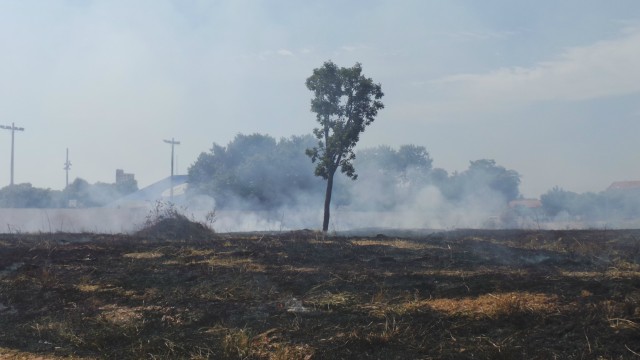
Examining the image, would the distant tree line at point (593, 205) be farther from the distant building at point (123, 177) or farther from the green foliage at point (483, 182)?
the distant building at point (123, 177)

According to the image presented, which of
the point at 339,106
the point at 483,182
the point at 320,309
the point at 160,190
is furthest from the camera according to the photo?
Result: the point at 160,190

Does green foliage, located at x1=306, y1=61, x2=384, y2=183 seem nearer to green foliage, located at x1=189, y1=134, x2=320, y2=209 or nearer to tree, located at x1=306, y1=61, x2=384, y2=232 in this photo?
tree, located at x1=306, y1=61, x2=384, y2=232

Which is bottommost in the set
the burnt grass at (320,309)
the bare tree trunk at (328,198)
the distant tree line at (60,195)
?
the burnt grass at (320,309)

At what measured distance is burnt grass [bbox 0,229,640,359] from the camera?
17.9 ft

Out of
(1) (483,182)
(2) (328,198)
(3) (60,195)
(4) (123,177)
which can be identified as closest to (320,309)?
(2) (328,198)

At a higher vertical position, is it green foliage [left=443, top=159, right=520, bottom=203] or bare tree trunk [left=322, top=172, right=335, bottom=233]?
green foliage [left=443, top=159, right=520, bottom=203]

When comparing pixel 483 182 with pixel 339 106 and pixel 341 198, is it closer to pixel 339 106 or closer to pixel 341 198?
pixel 341 198

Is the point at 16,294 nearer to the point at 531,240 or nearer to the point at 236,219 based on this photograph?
the point at 531,240

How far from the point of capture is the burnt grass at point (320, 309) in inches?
215

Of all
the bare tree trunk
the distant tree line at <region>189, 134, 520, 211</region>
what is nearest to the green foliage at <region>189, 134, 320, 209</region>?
the distant tree line at <region>189, 134, 520, 211</region>

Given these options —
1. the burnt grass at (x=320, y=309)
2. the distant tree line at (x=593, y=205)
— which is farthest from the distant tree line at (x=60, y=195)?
the burnt grass at (x=320, y=309)

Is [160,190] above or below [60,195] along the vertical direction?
above

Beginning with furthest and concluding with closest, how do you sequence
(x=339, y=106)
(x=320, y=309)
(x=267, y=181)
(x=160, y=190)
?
(x=160, y=190), (x=267, y=181), (x=339, y=106), (x=320, y=309)

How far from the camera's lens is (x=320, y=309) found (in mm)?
6613
